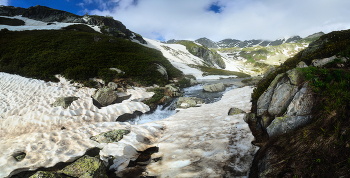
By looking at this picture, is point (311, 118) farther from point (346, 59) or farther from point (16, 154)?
point (16, 154)

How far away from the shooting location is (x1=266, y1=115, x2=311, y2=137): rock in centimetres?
376

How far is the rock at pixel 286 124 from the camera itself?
376 cm

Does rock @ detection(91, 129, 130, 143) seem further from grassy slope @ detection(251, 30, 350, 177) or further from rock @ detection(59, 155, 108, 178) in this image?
Answer: grassy slope @ detection(251, 30, 350, 177)

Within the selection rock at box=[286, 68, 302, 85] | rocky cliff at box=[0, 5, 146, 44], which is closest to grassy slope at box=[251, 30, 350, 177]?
rock at box=[286, 68, 302, 85]

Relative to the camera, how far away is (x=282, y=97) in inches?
196

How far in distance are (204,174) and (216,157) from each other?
2.72ft

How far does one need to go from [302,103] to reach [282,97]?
941 millimetres

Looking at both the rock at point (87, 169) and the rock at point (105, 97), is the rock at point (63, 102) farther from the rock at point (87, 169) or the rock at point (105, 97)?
the rock at point (87, 169)

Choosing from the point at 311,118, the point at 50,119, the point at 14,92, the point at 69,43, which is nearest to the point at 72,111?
the point at 50,119

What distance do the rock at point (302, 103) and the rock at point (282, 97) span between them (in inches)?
14.6

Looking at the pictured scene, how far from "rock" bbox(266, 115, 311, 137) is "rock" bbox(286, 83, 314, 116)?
0.22 meters

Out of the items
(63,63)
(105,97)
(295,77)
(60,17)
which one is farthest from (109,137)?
(60,17)

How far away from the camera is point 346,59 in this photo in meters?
4.73

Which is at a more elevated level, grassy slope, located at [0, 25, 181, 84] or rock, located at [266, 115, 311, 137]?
grassy slope, located at [0, 25, 181, 84]
